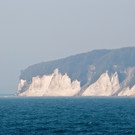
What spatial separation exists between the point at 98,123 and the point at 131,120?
7.23 meters

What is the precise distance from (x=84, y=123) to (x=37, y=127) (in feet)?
28.4

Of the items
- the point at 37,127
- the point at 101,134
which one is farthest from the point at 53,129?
the point at 101,134

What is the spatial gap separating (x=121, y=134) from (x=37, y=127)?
1357cm

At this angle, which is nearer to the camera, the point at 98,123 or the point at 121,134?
the point at 121,134

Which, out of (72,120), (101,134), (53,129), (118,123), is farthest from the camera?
(72,120)

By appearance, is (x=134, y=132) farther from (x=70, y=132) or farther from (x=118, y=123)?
(x=118, y=123)

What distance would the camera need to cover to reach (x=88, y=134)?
74.3m

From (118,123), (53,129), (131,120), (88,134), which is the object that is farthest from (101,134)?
(131,120)

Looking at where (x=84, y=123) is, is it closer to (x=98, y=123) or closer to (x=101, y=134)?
(x=98, y=123)

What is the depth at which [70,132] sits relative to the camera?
76.3 m

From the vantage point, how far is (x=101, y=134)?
242 feet

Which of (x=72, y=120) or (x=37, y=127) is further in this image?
(x=72, y=120)

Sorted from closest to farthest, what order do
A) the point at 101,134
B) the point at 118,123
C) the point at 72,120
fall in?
the point at 101,134 → the point at 118,123 → the point at 72,120

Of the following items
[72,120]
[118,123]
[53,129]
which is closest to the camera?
[53,129]
